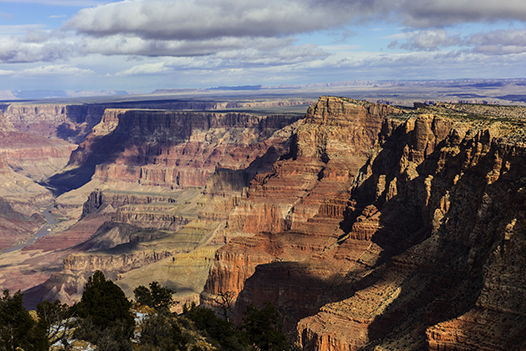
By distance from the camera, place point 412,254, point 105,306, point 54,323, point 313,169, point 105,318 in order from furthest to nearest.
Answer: point 313,169
point 412,254
point 105,306
point 105,318
point 54,323

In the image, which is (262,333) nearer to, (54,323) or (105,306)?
(105,306)

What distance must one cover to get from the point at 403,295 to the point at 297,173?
89878 mm

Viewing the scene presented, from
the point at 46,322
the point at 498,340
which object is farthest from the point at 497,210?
the point at 46,322

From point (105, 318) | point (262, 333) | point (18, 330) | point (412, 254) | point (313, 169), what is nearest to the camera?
point (18, 330)

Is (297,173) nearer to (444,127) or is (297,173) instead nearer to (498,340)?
(444,127)

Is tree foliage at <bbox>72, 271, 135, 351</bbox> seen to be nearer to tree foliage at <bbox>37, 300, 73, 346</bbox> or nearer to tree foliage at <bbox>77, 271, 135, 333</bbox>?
tree foliage at <bbox>77, 271, 135, 333</bbox>

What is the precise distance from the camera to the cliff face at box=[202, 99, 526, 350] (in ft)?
194

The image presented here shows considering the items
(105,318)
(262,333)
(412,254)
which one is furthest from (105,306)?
(412,254)

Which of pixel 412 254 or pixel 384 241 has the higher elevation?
pixel 412 254

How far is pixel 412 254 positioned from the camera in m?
80.7

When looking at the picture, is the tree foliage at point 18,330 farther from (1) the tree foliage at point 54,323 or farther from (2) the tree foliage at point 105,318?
(2) the tree foliage at point 105,318

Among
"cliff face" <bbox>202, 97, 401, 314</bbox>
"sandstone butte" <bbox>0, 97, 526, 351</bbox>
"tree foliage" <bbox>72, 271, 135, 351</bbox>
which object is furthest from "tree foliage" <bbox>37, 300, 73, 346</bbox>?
"cliff face" <bbox>202, 97, 401, 314</bbox>

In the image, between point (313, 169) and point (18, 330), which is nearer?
point (18, 330)

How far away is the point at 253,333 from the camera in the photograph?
62344 millimetres
